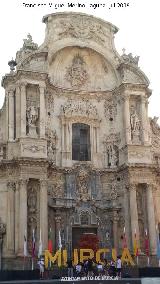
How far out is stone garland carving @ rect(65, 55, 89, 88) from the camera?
104ft

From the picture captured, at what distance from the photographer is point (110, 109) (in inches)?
1250

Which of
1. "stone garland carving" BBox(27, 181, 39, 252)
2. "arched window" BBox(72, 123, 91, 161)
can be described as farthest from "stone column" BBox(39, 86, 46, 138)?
"stone garland carving" BBox(27, 181, 39, 252)

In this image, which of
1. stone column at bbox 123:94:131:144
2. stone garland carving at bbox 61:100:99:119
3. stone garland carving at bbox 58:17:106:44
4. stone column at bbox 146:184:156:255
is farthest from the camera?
stone garland carving at bbox 58:17:106:44

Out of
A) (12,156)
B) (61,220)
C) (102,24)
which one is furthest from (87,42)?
(61,220)

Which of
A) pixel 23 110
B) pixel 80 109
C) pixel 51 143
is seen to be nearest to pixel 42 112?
pixel 23 110

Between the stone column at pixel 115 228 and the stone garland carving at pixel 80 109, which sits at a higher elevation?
the stone garland carving at pixel 80 109

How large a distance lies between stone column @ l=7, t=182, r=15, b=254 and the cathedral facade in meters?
0.05

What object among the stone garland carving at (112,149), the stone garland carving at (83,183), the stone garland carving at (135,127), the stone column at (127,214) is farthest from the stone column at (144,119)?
the stone garland carving at (83,183)

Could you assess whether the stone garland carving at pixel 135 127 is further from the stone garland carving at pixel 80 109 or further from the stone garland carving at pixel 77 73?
the stone garland carving at pixel 77 73

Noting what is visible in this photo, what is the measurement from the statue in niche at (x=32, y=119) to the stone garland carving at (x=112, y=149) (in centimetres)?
494

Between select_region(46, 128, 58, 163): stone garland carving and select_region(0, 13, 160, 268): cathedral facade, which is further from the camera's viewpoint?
select_region(46, 128, 58, 163): stone garland carving

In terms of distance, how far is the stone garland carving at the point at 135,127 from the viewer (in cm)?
3033

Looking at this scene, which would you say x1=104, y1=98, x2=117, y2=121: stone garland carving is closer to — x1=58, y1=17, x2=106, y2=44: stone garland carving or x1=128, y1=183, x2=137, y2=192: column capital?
x1=58, y1=17, x2=106, y2=44: stone garland carving

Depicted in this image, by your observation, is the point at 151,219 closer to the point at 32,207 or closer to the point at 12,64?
the point at 32,207
